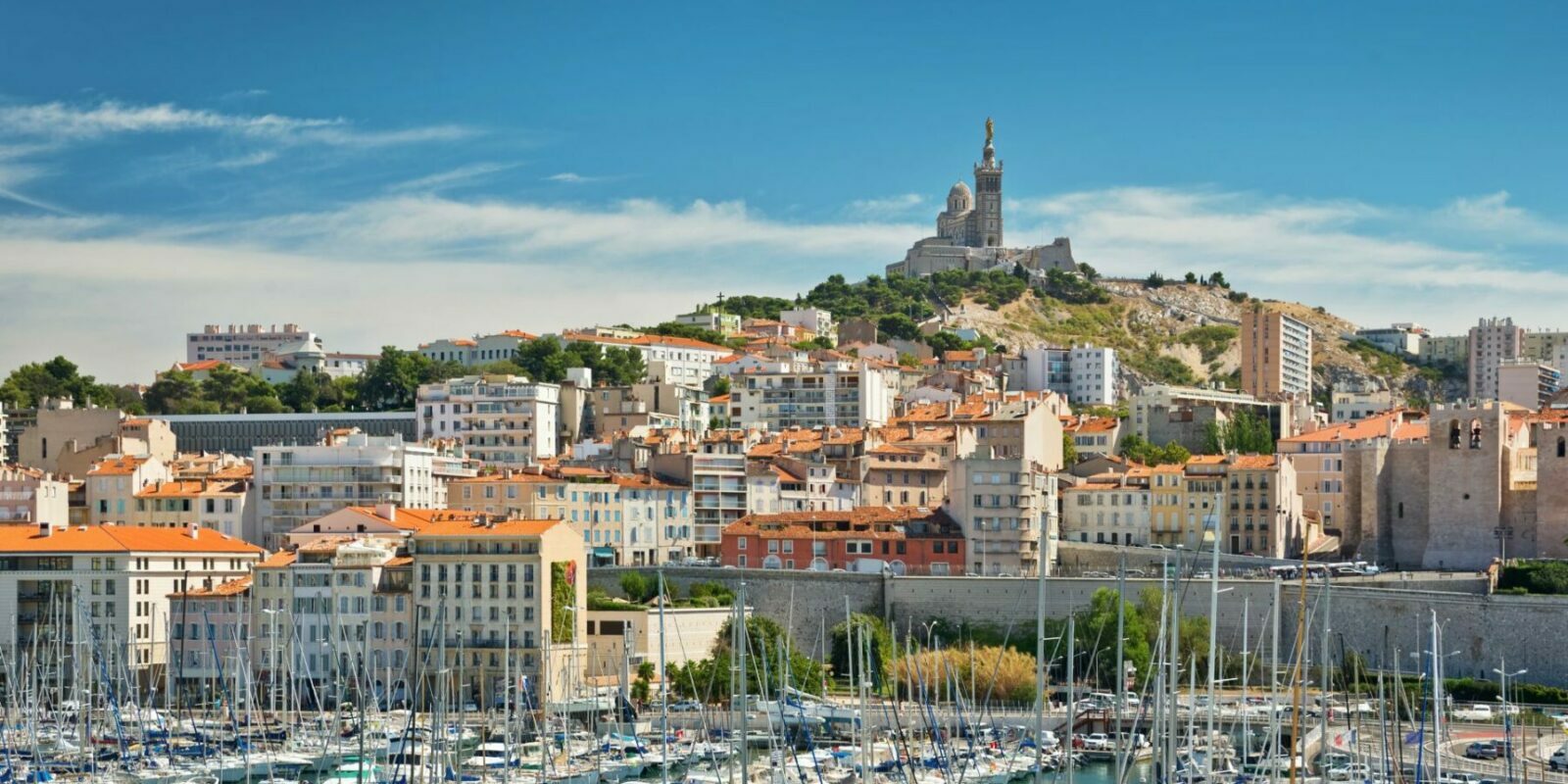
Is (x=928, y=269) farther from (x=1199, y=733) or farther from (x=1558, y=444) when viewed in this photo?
(x=1199, y=733)

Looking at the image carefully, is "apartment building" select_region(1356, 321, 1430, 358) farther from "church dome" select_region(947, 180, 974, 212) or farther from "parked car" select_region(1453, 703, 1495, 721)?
"parked car" select_region(1453, 703, 1495, 721)

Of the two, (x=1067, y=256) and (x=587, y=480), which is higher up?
(x=1067, y=256)

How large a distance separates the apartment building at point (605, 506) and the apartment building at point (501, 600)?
10.5 meters

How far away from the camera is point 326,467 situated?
71875mm

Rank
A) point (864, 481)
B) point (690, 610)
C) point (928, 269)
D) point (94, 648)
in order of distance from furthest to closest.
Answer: point (928, 269) < point (864, 481) < point (690, 610) < point (94, 648)

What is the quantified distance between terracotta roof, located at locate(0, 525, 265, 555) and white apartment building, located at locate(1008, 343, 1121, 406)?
183ft

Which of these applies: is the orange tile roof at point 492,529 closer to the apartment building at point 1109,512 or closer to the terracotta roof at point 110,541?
the terracotta roof at point 110,541

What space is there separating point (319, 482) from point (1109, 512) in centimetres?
2310

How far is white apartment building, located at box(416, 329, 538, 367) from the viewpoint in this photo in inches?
4279

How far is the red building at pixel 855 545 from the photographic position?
64.2m

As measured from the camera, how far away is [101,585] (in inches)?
2314

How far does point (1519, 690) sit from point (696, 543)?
2541cm

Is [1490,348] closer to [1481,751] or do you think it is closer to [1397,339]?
[1397,339]

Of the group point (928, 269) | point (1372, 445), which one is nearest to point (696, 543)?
point (1372, 445)
